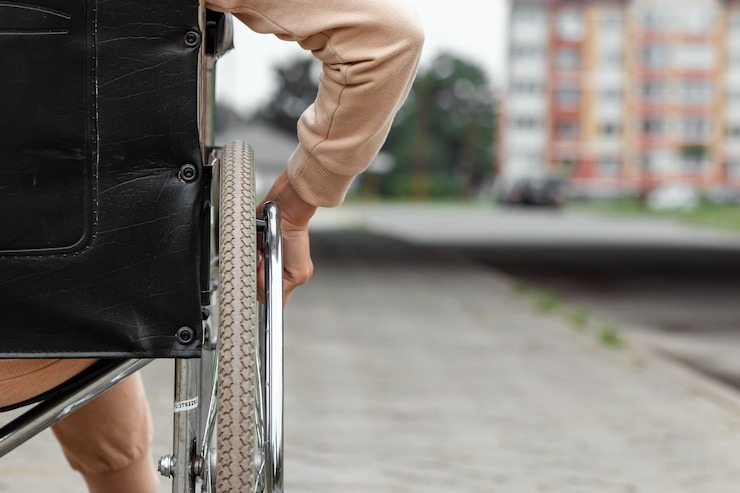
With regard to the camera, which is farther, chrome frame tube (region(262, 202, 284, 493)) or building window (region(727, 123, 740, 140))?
building window (region(727, 123, 740, 140))

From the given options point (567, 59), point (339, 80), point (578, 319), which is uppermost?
point (339, 80)

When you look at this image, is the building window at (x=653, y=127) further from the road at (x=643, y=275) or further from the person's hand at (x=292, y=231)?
the person's hand at (x=292, y=231)

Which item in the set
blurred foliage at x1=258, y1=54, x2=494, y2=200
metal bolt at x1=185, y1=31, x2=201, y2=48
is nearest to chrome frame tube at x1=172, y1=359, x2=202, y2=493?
metal bolt at x1=185, y1=31, x2=201, y2=48

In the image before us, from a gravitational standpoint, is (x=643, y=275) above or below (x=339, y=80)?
below

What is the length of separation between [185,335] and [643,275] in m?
15.3

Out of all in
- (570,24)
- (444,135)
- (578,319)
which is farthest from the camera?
(444,135)

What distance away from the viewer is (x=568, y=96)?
96.2m

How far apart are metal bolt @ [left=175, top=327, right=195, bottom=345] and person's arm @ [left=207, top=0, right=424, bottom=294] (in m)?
0.32

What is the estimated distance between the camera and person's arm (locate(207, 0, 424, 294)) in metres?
2.13

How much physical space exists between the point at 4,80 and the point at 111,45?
16 cm

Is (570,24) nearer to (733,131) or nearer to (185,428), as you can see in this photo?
(733,131)

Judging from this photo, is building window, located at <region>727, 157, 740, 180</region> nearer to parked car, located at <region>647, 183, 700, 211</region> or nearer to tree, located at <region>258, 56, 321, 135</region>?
parked car, located at <region>647, 183, 700, 211</region>

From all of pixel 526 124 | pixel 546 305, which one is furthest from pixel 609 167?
pixel 546 305

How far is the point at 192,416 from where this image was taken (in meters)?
2.48
